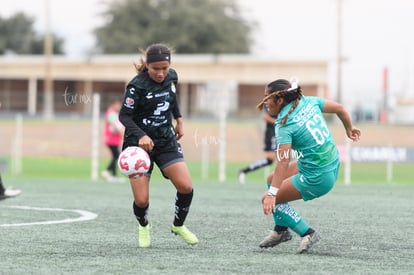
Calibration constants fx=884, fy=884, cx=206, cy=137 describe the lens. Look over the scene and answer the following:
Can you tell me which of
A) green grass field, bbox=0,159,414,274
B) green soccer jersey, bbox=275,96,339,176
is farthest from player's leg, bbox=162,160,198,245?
green soccer jersey, bbox=275,96,339,176

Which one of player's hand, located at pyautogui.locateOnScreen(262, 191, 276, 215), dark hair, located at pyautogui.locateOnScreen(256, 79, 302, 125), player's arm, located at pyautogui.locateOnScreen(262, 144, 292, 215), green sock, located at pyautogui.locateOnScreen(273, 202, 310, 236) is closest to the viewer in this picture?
player's arm, located at pyautogui.locateOnScreen(262, 144, 292, 215)

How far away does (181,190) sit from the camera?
29.0 ft

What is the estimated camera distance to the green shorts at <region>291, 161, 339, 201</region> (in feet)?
26.9

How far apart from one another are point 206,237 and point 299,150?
1813 millimetres

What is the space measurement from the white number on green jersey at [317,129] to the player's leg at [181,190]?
55.4 inches

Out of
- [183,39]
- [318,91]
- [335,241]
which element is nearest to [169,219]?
[335,241]

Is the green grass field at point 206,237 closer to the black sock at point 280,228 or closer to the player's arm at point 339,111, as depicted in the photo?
the black sock at point 280,228

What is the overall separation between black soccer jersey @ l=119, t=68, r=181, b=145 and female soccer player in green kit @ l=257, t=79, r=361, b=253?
1021 mm

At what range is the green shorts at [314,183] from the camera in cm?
820

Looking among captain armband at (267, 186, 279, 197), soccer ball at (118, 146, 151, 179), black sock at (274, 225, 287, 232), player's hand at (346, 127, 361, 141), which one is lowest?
black sock at (274, 225, 287, 232)

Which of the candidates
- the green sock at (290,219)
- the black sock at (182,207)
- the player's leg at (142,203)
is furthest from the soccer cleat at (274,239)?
the player's leg at (142,203)

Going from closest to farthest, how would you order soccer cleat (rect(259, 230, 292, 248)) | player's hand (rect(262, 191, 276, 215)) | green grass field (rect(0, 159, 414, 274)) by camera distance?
green grass field (rect(0, 159, 414, 274)), player's hand (rect(262, 191, 276, 215)), soccer cleat (rect(259, 230, 292, 248))

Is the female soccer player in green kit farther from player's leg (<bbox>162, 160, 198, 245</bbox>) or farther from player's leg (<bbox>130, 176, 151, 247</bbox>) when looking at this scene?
player's leg (<bbox>130, 176, 151, 247</bbox>)

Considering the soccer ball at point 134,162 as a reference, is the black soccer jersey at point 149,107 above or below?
above
